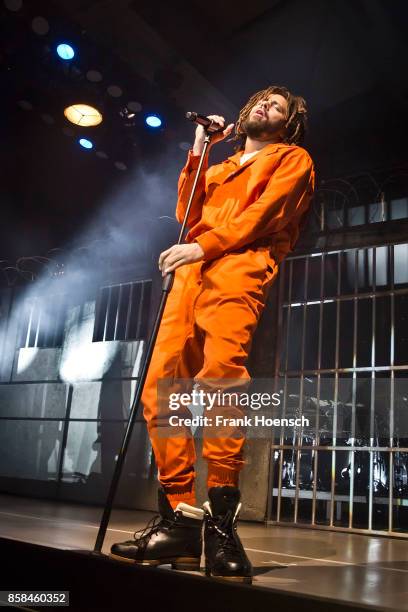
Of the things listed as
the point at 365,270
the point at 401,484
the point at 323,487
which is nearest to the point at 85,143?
the point at 365,270

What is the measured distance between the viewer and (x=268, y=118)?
1897mm

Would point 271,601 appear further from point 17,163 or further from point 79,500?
point 17,163

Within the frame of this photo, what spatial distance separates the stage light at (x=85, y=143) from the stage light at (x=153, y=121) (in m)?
0.61

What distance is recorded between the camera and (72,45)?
12.6 feet

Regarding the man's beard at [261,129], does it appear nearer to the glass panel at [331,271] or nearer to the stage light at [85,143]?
the glass panel at [331,271]

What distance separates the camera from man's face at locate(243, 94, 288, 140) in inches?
74.8

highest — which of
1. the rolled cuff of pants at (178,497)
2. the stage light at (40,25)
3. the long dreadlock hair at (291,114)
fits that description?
the stage light at (40,25)

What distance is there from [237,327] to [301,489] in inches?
135

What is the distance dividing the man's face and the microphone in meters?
0.11

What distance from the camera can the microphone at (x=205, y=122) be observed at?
182 centimetres

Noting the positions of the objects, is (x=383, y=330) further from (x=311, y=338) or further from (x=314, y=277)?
(x=314, y=277)

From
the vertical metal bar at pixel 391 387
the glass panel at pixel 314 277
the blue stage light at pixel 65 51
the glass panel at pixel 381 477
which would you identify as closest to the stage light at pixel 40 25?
the blue stage light at pixel 65 51

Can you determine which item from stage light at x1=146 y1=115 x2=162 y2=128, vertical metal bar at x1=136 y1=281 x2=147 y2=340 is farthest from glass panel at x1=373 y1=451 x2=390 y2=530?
stage light at x1=146 y1=115 x2=162 y2=128

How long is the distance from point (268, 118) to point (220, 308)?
2.36 feet
